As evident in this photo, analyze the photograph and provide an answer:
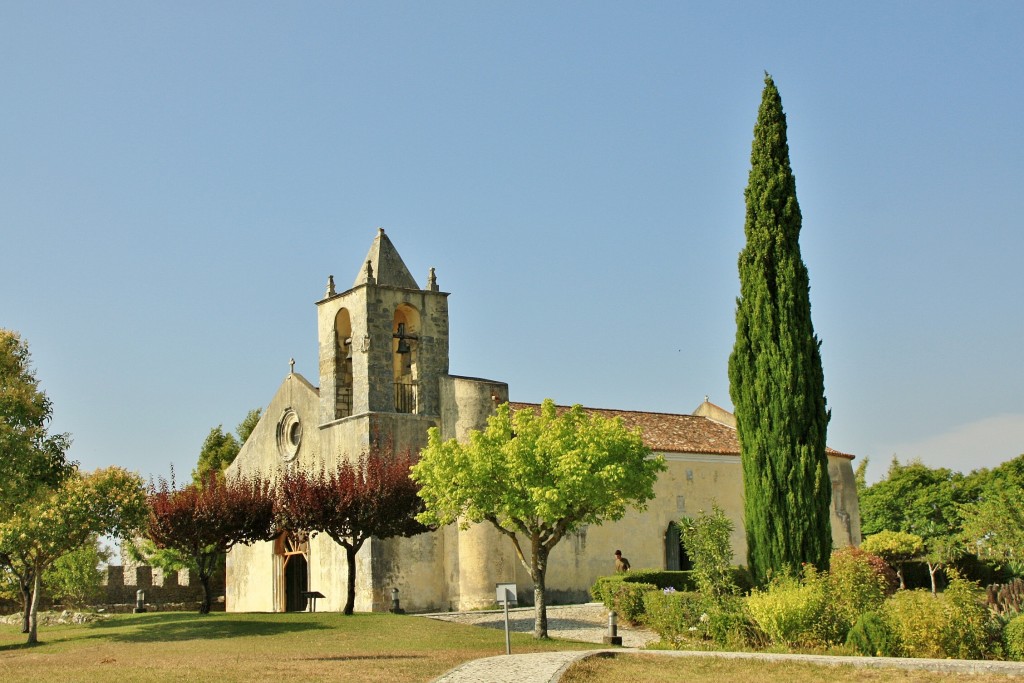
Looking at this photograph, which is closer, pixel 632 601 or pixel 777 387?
pixel 777 387

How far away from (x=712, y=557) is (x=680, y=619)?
58.0 inches

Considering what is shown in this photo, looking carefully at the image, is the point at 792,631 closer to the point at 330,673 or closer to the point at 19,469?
the point at 330,673

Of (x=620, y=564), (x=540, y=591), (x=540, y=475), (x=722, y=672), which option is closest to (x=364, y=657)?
(x=540, y=591)

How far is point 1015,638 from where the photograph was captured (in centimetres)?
2038

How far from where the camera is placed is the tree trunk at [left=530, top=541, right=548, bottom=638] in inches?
1118

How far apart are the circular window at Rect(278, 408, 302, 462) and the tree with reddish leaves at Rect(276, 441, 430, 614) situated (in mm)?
6886

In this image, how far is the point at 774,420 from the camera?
95.3ft

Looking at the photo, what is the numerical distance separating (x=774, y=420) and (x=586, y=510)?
4.92 m

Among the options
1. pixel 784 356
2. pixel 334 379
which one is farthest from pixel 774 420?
pixel 334 379

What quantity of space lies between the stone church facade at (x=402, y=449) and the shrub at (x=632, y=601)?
18.7ft

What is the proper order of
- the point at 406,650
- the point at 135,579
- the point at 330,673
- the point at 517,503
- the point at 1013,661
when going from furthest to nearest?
the point at 135,579
the point at 517,503
the point at 406,650
the point at 330,673
the point at 1013,661

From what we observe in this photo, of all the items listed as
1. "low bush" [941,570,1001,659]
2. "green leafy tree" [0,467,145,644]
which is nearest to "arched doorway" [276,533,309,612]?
"green leafy tree" [0,467,145,644]

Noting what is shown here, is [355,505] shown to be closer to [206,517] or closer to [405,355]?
[206,517]

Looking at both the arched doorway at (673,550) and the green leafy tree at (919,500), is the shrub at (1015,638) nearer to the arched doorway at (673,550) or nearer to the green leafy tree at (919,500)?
the arched doorway at (673,550)
